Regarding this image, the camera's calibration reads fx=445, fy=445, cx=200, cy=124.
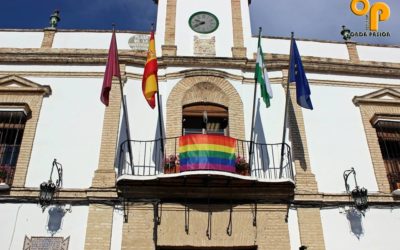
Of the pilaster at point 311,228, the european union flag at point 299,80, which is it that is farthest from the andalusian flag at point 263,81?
the pilaster at point 311,228

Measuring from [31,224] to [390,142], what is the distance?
305 inches

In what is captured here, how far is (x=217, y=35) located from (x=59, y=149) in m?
4.76

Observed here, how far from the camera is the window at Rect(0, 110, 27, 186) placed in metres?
9.01

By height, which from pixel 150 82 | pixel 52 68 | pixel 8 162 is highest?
pixel 52 68

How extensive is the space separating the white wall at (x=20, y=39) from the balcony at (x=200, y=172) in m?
3.90

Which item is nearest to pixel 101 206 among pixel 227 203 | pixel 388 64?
pixel 227 203

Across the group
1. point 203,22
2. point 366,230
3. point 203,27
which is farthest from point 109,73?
point 366,230

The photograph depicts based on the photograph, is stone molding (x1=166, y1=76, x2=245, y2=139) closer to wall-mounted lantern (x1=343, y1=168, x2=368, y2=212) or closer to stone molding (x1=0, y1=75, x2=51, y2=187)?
wall-mounted lantern (x1=343, y1=168, x2=368, y2=212)

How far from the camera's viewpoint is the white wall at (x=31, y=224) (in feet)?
26.5

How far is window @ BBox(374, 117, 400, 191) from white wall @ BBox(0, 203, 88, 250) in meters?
6.42

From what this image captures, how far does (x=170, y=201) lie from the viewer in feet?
28.0

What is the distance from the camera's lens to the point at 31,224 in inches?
324

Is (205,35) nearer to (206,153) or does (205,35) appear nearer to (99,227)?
(206,153)

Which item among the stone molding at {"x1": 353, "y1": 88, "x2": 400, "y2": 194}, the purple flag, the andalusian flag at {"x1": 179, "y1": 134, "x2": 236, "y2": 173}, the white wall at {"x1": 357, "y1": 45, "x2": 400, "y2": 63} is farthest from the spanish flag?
the white wall at {"x1": 357, "y1": 45, "x2": 400, "y2": 63}
